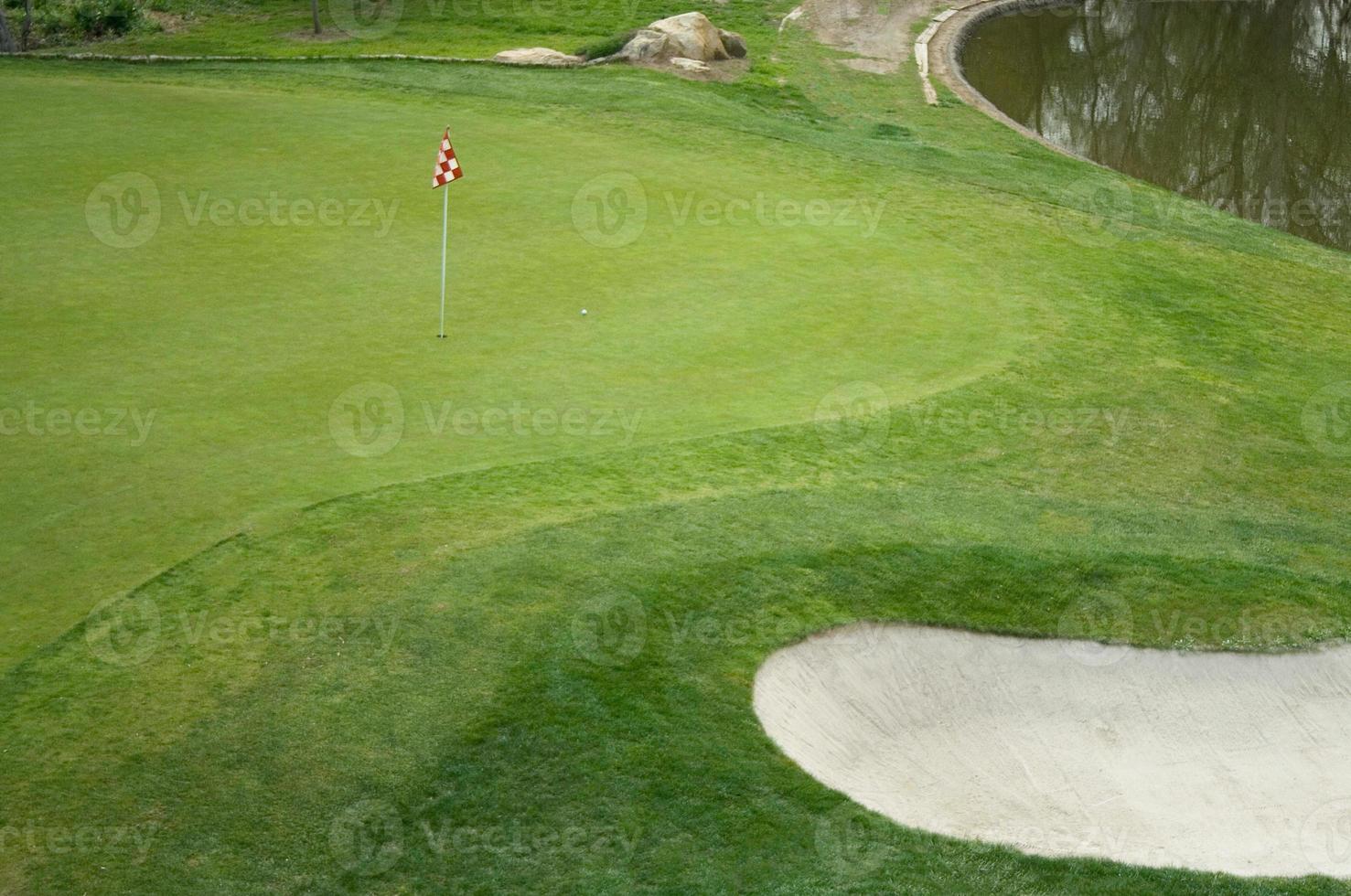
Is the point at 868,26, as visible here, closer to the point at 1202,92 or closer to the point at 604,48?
the point at 1202,92

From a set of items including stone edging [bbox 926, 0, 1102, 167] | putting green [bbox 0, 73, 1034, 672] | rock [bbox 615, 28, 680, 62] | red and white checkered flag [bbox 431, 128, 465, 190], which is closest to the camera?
putting green [bbox 0, 73, 1034, 672]

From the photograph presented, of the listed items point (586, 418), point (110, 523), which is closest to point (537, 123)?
point (586, 418)

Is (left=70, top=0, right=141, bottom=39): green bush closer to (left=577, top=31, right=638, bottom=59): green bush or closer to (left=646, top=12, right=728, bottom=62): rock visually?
(left=577, top=31, right=638, bottom=59): green bush

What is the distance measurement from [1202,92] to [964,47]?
535cm

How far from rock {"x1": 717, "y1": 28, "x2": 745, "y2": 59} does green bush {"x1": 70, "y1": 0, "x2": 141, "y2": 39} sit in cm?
1326

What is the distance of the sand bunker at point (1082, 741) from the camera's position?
8.66 m

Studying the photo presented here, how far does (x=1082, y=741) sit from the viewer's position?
9.50 m

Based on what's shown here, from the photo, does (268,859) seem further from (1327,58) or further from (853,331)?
(1327,58)

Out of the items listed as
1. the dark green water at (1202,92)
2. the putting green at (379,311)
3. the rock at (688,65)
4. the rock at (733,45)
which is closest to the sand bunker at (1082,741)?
the putting green at (379,311)

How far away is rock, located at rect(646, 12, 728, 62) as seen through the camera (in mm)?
25234

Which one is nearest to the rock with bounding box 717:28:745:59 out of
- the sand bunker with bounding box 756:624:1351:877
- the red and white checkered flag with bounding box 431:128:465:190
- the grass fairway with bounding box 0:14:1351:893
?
the grass fairway with bounding box 0:14:1351:893

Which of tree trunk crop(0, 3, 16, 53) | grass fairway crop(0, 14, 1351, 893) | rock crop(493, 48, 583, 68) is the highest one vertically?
rock crop(493, 48, 583, 68)

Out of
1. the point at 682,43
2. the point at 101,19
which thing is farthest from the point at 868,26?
the point at 101,19

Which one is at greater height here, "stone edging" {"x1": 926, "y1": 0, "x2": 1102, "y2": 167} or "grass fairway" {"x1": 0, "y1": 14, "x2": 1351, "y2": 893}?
"stone edging" {"x1": 926, "y1": 0, "x2": 1102, "y2": 167}
